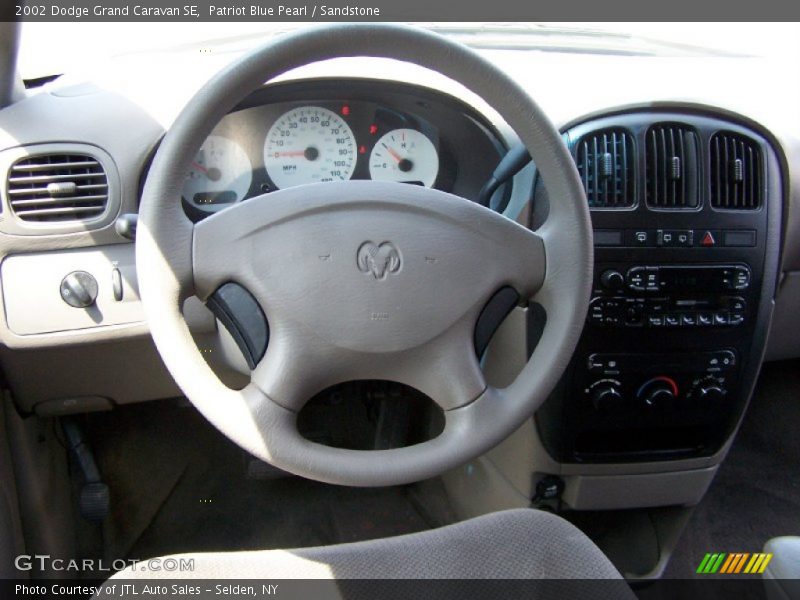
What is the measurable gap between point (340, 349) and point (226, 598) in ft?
1.31

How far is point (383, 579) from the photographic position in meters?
1.05

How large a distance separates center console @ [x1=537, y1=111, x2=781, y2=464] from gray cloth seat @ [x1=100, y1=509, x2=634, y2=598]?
445 millimetres

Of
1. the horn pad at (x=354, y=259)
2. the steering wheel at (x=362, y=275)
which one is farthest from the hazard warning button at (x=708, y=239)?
the horn pad at (x=354, y=259)

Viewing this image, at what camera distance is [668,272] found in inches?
56.1

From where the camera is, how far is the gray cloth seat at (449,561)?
1.06 meters

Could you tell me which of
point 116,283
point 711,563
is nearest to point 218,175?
point 116,283

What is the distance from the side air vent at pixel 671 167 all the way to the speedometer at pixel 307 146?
0.58m

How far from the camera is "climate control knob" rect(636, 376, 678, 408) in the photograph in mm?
1501

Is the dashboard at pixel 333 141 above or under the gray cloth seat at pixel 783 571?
above

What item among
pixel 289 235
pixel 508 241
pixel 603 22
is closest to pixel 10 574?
pixel 289 235

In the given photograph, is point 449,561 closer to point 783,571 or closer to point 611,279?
point 783,571

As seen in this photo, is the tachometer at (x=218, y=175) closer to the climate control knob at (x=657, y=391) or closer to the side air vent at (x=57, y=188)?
the side air vent at (x=57, y=188)

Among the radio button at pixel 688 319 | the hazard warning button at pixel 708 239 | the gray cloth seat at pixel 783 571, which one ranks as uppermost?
the hazard warning button at pixel 708 239

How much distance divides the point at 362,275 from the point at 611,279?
61 centimetres
